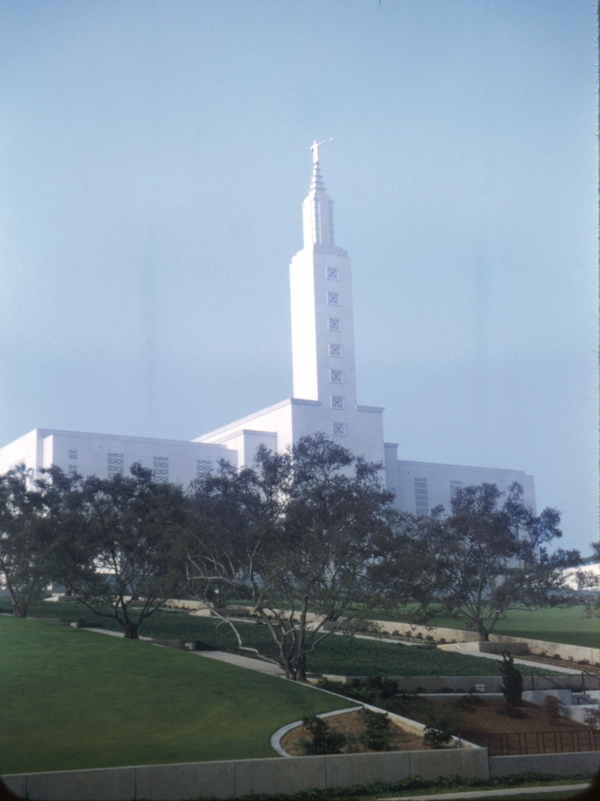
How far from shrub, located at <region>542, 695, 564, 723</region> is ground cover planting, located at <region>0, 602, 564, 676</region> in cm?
303

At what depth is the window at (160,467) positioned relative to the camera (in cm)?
6169

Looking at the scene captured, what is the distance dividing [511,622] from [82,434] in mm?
31879

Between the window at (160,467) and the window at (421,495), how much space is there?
2177 centimetres

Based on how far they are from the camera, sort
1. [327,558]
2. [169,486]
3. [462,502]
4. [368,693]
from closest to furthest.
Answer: [368,693] → [327,558] → [169,486] → [462,502]

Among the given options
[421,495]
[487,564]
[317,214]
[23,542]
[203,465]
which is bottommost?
[487,564]

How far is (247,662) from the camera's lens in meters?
26.5

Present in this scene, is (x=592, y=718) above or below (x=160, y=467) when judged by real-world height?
below

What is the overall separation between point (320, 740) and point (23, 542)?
20.9 metres

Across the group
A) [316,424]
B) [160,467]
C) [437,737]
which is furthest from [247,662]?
[316,424]

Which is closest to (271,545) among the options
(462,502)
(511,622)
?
(462,502)

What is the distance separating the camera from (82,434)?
194 ft

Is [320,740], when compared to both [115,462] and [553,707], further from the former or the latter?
[115,462]

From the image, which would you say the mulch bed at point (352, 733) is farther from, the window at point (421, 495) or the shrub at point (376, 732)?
the window at point (421, 495)

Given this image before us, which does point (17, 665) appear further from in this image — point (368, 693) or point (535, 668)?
point (535, 668)
